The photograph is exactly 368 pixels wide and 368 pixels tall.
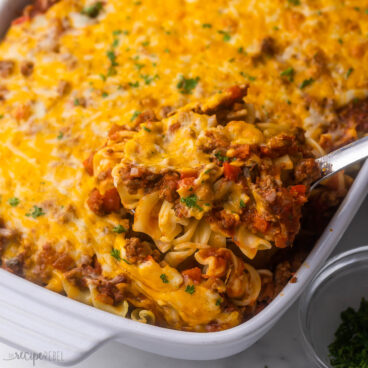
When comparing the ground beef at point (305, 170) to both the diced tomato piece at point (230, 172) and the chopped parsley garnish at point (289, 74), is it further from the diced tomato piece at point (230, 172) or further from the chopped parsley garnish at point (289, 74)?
the chopped parsley garnish at point (289, 74)

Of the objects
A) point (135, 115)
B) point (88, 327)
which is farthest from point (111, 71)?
point (88, 327)

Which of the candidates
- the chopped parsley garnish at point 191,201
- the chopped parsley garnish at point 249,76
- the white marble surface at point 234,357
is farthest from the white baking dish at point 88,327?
the chopped parsley garnish at point 249,76

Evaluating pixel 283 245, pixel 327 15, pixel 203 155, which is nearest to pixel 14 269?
pixel 203 155

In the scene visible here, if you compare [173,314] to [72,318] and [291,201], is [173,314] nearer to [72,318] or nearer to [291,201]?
[72,318]

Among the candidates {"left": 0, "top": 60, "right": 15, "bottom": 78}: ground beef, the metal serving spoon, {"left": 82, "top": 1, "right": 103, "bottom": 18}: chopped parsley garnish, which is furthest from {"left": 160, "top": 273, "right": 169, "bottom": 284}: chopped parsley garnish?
{"left": 82, "top": 1, "right": 103, "bottom": 18}: chopped parsley garnish

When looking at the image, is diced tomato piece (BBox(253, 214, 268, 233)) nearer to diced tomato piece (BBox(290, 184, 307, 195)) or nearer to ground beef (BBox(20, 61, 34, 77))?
diced tomato piece (BBox(290, 184, 307, 195))

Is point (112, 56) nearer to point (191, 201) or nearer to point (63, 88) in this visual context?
point (63, 88)
